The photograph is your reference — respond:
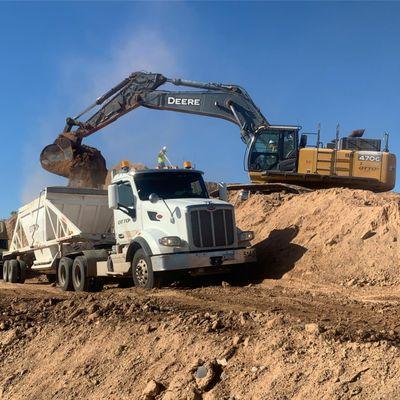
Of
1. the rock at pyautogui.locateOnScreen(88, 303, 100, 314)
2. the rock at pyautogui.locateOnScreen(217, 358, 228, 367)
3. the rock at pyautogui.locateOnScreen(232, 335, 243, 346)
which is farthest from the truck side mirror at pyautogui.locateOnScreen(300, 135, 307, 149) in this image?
the rock at pyautogui.locateOnScreen(217, 358, 228, 367)

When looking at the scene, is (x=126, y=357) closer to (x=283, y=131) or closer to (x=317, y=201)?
(x=317, y=201)

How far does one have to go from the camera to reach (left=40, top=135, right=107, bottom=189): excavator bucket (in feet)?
66.5

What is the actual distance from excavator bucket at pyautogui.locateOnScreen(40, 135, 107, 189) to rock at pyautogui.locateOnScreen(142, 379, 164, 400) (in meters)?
15.3

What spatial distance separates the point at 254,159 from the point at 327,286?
871cm

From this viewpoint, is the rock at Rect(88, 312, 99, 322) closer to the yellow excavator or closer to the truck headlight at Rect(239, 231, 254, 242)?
the truck headlight at Rect(239, 231, 254, 242)

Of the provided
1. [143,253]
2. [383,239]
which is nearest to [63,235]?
[143,253]

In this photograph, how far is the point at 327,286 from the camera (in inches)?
423

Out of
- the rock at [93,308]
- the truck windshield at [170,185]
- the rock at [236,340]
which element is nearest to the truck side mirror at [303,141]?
the truck windshield at [170,185]

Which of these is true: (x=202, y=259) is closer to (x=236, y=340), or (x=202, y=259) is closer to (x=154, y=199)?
(x=154, y=199)

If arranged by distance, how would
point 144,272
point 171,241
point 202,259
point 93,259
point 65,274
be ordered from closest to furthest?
1. point 171,241
2. point 202,259
3. point 144,272
4. point 93,259
5. point 65,274

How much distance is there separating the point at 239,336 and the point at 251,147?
13687 mm

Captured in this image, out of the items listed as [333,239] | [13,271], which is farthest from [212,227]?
[13,271]

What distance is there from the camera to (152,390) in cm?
525

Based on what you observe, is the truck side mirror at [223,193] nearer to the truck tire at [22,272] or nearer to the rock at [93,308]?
the rock at [93,308]
